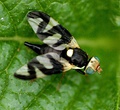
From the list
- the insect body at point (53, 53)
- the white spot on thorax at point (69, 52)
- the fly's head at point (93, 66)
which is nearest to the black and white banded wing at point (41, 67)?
the insect body at point (53, 53)

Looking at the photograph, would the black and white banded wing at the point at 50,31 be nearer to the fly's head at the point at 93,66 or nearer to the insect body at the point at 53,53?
the insect body at the point at 53,53

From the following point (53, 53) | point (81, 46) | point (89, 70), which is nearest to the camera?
point (53, 53)

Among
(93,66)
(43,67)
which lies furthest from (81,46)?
→ (43,67)

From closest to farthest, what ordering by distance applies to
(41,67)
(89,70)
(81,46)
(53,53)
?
(41,67) < (53,53) < (89,70) < (81,46)

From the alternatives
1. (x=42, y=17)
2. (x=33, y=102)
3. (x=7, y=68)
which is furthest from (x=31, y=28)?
(x=33, y=102)

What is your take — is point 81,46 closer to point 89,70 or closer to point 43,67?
point 89,70

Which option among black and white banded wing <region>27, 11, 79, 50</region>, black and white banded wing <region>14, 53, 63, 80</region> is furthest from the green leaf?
black and white banded wing <region>14, 53, 63, 80</region>

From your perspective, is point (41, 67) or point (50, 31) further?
point (50, 31)

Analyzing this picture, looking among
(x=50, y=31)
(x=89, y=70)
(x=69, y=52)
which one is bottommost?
(x=89, y=70)

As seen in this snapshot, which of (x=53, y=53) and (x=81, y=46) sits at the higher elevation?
(x=53, y=53)
